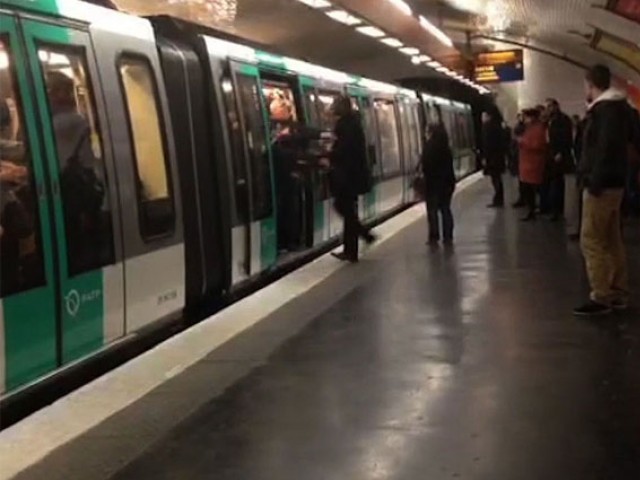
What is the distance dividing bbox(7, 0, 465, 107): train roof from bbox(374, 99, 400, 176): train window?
1065 millimetres

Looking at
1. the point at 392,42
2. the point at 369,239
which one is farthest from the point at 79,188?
the point at 392,42

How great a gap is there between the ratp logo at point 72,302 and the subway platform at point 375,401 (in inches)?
20.5

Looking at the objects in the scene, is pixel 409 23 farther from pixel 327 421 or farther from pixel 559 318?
pixel 327 421

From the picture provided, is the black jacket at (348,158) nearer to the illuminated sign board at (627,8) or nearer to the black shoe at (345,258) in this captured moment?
the black shoe at (345,258)

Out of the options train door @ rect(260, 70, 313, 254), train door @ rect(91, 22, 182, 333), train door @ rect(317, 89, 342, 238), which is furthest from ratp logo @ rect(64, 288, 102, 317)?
train door @ rect(317, 89, 342, 238)

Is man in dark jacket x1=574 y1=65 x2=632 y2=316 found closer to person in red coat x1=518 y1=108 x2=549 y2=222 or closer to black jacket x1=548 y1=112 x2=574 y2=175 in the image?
black jacket x1=548 y1=112 x2=574 y2=175

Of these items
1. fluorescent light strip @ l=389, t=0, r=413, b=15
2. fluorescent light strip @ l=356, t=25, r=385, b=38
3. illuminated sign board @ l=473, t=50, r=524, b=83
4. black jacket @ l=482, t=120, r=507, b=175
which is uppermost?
fluorescent light strip @ l=389, t=0, r=413, b=15

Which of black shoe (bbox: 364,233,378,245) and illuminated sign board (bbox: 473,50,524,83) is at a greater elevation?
illuminated sign board (bbox: 473,50,524,83)

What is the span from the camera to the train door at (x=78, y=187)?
6.59 m

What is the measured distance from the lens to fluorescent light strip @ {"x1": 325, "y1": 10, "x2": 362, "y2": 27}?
2021 centimetres

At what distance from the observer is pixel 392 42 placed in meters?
27.8

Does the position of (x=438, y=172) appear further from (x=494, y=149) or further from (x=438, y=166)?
(x=494, y=149)

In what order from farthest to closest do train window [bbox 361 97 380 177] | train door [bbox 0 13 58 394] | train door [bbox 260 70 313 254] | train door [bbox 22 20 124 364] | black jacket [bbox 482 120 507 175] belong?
black jacket [bbox 482 120 507 175] < train window [bbox 361 97 380 177] < train door [bbox 260 70 313 254] < train door [bbox 22 20 124 364] < train door [bbox 0 13 58 394]

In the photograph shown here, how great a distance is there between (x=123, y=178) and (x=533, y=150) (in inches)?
415
